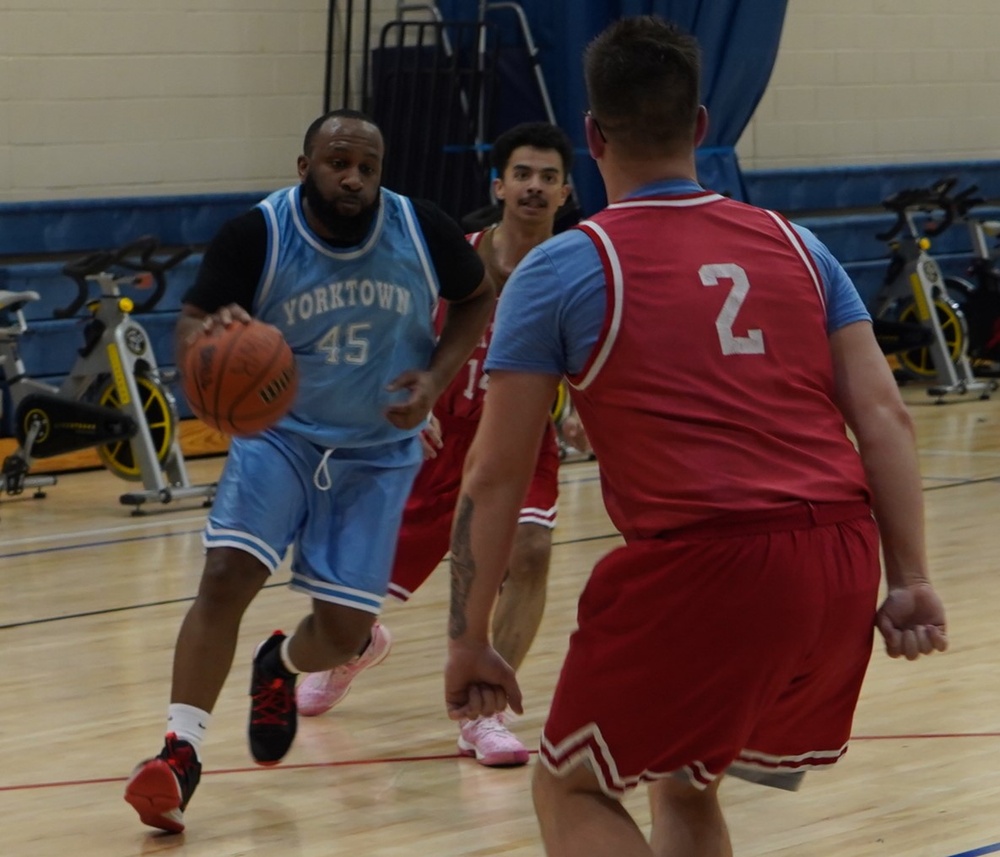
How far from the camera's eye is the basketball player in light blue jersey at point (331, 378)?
3998 mm

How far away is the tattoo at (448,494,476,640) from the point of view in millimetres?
2379

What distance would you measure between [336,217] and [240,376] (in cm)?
52

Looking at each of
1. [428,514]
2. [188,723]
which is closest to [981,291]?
[428,514]

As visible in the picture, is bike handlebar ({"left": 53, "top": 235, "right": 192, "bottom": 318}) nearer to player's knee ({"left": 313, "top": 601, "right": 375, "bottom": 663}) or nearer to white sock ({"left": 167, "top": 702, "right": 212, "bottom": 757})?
player's knee ({"left": 313, "top": 601, "right": 375, "bottom": 663})

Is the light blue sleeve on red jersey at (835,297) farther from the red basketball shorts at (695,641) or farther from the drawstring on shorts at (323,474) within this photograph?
the drawstring on shorts at (323,474)

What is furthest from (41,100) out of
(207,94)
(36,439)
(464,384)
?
(464,384)

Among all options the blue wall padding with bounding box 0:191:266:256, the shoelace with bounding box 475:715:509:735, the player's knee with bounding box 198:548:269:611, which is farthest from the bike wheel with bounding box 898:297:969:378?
the player's knee with bounding box 198:548:269:611

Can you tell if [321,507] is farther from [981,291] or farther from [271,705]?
[981,291]

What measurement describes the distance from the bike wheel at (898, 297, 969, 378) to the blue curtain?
63.8 inches

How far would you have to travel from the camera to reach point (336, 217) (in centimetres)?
409

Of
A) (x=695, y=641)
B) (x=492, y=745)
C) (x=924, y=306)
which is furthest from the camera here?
(x=924, y=306)

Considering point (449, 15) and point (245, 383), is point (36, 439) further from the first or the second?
point (245, 383)

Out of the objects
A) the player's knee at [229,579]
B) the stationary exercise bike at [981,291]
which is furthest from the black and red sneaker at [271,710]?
the stationary exercise bike at [981,291]

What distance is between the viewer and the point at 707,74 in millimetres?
10484
